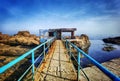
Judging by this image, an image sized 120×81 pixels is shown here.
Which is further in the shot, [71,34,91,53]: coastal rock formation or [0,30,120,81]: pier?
[71,34,91,53]: coastal rock formation

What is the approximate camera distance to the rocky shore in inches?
474

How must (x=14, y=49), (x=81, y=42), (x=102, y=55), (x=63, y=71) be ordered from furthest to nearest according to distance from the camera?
1. (x=102, y=55)
2. (x=14, y=49)
3. (x=81, y=42)
4. (x=63, y=71)

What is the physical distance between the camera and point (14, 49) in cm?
2978

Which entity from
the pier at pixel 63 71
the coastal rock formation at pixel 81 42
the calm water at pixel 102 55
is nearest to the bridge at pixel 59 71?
the pier at pixel 63 71

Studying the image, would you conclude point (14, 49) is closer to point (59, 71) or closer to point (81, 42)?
point (81, 42)

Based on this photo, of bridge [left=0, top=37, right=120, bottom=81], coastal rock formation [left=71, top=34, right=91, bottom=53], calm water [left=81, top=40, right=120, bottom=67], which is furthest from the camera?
coastal rock formation [left=71, top=34, right=91, bottom=53]

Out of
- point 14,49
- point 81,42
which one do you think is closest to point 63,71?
point 81,42

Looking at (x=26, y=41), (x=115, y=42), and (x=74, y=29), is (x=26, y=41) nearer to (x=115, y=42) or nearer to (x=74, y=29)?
(x=74, y=29)

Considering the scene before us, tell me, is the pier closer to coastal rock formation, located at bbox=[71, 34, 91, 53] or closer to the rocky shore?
the rocky shore

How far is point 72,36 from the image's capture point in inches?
1160

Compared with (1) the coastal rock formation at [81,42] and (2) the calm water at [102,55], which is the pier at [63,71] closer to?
(2) the calm water at [102,55]

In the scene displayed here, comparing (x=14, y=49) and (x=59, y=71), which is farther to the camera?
(x=14, y=49)

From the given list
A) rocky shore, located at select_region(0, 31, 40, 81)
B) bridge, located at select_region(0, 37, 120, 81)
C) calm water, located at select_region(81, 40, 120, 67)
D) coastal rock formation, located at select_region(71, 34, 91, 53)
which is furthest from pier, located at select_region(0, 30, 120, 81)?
coastal rock formation, located at select_region(71, 34, 91, 53)

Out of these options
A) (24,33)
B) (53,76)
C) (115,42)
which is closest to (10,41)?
(24,33)
